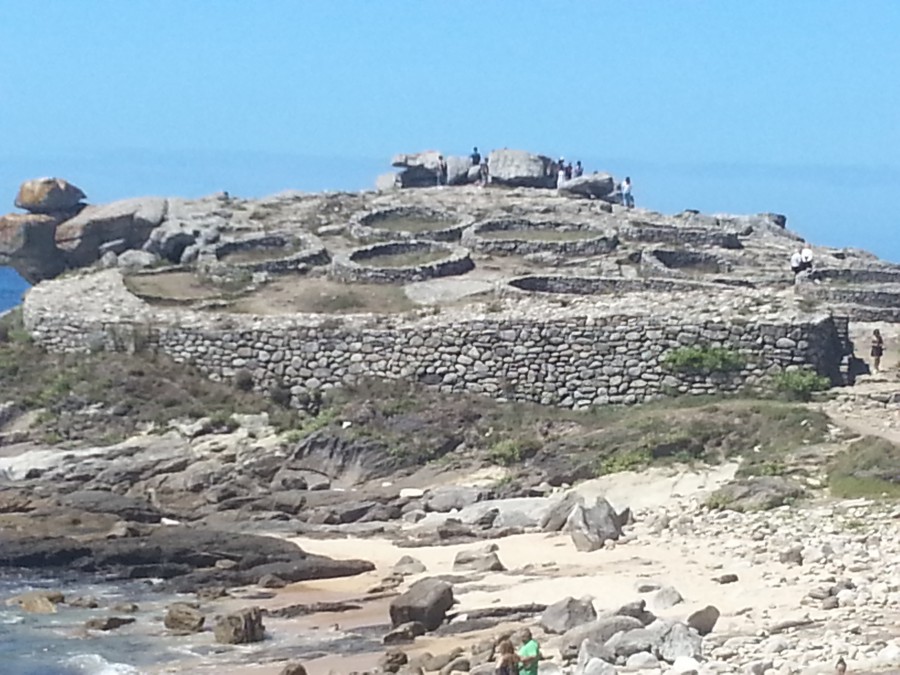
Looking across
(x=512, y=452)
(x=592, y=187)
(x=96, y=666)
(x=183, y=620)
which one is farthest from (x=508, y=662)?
(x=592, y=187)

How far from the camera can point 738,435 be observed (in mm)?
29156

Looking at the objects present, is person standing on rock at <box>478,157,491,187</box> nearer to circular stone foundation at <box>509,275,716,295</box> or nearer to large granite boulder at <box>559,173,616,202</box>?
large granite boulder at <box>559,173,616,202</box>

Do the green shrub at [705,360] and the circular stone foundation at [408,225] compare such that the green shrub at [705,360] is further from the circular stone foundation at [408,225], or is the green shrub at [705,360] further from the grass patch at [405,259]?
the circular stone foundation at [408,225]

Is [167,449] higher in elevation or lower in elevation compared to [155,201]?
lower

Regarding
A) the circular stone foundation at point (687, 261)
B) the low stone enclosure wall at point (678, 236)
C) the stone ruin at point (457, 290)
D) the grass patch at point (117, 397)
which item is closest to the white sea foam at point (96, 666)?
the grass patch at point (117, 397)

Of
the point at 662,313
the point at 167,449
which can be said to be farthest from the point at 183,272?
the point at 662,313

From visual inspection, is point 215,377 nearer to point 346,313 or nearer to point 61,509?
point 346,313

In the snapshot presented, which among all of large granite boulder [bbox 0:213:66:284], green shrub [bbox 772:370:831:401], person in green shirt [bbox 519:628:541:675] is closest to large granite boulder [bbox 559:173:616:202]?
large granite boulder [bbox 0:213:66:284]

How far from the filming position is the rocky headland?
67.8ft

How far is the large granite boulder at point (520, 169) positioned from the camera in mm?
56719

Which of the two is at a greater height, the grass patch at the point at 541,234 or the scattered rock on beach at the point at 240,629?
the grass patch at the point at 541,234

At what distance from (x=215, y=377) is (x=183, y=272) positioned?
847 cm

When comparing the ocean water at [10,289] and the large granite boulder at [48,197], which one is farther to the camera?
the ocean water at [10,289]

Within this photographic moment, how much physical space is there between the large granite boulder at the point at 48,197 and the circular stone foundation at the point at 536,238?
490 inches
